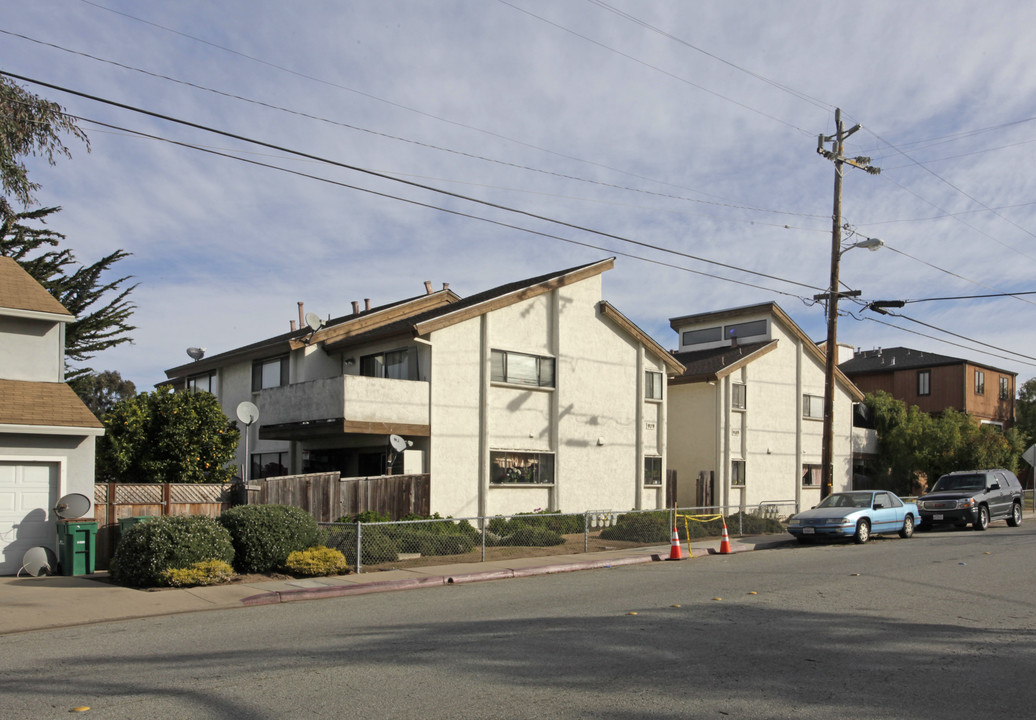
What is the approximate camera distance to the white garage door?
15703mm

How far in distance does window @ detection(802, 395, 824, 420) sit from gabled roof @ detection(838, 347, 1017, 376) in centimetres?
1204

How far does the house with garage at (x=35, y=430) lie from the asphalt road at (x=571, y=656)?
5.90m

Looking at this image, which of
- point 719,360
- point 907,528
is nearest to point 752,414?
point 719,360

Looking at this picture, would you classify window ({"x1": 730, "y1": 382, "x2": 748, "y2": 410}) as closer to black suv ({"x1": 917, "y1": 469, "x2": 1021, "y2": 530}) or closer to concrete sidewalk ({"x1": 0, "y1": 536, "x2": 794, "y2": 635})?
black suv ({"x1": 917, "y1": 469, "x2": 1021, "y2": 530})

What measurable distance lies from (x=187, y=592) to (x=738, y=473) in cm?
2401

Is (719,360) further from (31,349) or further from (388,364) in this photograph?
(31,349)

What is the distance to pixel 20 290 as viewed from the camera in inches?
703

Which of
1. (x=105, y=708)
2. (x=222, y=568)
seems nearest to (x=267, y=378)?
(x=222, y=568)

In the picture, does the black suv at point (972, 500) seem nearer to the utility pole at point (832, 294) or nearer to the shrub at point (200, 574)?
the utility pole at point (832, 294)

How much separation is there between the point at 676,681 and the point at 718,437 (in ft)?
83.9

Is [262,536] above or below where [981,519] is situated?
above

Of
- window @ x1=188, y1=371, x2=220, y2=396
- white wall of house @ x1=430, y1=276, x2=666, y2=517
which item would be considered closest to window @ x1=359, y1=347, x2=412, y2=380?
white wall of house @ x1=430, y1=276, x2=666, y2=517

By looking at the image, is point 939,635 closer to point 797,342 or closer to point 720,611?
point 720,611

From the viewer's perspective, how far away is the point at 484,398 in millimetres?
25016
